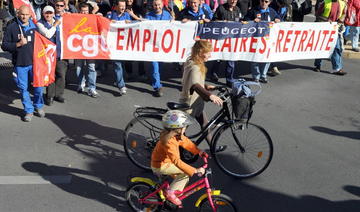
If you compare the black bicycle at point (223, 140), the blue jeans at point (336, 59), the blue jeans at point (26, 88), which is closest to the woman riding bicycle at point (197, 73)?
the black bicycle at point (223, 140)

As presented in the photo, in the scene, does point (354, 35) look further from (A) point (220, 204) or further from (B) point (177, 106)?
(A) point (220, 204)

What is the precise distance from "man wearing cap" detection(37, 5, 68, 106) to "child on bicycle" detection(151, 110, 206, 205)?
13.2 feet

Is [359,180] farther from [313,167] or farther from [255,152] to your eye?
[255,152]

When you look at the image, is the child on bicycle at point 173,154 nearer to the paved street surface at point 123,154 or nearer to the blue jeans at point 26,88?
the paved street surface at point 123,154

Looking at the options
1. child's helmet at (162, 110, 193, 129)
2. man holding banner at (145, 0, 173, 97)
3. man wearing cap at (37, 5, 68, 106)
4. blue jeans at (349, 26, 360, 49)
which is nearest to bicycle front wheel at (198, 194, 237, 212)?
child's helmet at (162, 110, 193, 129)

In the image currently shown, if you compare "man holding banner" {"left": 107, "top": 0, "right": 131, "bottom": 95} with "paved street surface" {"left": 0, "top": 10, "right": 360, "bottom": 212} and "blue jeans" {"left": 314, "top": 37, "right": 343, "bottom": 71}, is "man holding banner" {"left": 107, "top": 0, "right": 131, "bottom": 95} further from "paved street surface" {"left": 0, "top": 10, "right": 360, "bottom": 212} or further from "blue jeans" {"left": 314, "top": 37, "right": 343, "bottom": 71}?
"blue jeans" {"left": 314, "top": 37, "right": 343, "bottom": 71}

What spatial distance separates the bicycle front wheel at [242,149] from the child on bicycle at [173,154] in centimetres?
112

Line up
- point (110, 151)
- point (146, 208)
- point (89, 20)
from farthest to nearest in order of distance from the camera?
point (89, 20) → point (110, 151) → point (146, 208)

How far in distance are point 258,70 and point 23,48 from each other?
4.94 meters

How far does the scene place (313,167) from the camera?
596 cm

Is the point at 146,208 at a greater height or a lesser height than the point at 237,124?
lesser

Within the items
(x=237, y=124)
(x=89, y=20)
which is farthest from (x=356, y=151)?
(x=89, y=20)

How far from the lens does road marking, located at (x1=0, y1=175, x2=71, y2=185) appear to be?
5395 mm

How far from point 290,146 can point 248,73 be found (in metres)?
3.93
